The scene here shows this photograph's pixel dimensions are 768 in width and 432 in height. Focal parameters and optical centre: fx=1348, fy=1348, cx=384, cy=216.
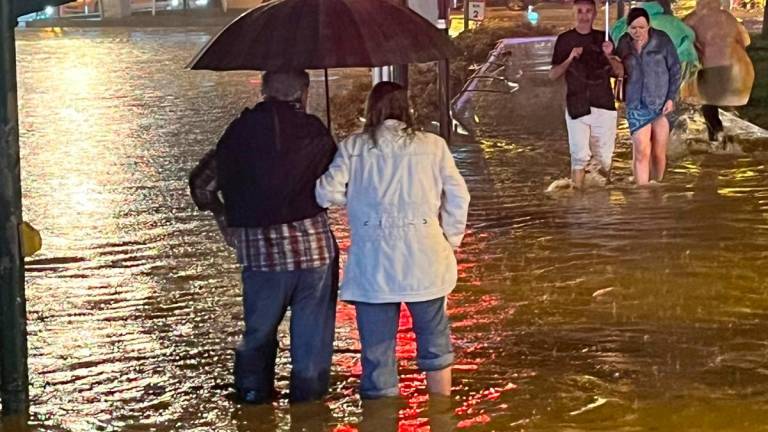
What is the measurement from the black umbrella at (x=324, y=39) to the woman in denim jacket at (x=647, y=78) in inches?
202

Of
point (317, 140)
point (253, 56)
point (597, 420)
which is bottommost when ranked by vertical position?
point (597, 420)

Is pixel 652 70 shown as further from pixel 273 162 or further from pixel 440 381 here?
pixel 273 162

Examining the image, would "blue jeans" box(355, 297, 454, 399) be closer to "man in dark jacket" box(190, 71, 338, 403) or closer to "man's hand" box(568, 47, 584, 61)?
"man in dark jacket" box(190, 71, 338, 403)

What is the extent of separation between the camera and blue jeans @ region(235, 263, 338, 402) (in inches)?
239

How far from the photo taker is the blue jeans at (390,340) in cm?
599

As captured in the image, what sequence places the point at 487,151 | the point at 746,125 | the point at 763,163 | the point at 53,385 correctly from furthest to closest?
1. the point at 746,125
2. the point at 487,151
3. the point at 763,163
4. the point at 53,385

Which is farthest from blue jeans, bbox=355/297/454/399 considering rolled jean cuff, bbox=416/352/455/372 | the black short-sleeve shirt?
the black short-sleeve shirt

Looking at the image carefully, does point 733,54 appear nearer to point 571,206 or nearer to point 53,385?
point 571,206

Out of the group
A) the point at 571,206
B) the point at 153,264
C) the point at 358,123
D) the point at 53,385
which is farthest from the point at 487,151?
the point at 53,385

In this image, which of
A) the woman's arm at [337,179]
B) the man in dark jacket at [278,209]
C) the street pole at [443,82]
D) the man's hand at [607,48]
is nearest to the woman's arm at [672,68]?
the man's hand at [607,48]

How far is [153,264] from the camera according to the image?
375 inches

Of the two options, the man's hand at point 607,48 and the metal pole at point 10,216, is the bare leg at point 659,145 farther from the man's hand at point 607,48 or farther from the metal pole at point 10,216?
the metal pole at point 10,216

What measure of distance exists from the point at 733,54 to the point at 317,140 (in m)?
8.71

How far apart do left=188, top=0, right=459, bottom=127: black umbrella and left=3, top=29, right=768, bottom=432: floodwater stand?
1.64m
